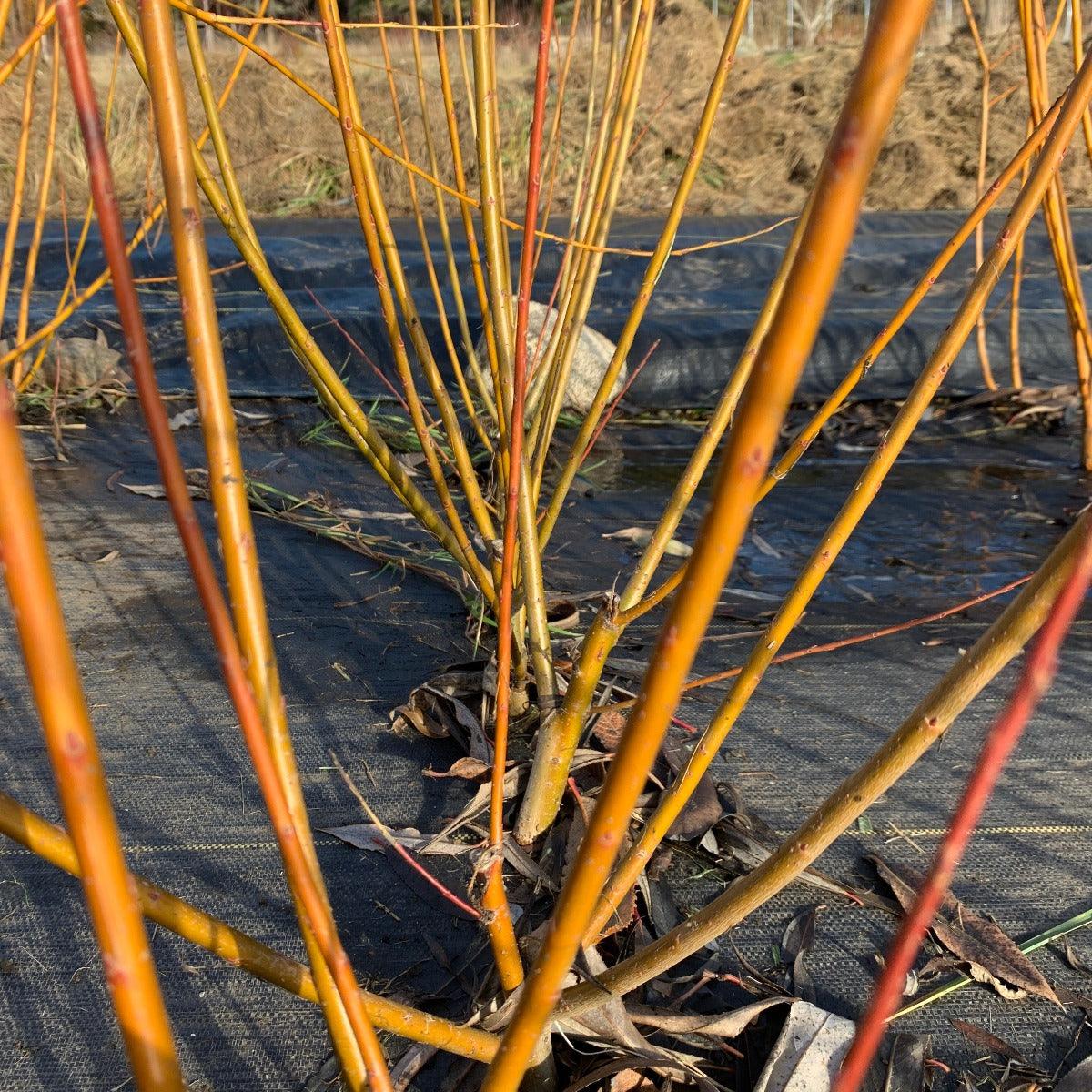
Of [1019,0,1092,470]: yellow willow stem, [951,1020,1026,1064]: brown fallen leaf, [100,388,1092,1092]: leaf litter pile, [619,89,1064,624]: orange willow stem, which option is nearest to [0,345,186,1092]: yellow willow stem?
[100,388,1092,1092]: leaf litter pile

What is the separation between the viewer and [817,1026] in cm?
94

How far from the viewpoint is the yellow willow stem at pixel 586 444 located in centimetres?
97

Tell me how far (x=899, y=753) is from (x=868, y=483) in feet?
0.68

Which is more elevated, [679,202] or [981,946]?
[679,202]

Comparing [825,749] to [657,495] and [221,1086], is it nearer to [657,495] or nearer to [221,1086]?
[221,1086]

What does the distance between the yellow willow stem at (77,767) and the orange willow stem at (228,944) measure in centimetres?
6

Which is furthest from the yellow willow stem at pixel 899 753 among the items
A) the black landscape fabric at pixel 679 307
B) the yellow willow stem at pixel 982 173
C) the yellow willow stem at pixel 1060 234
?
the black landscape fabric at pixel 679 307

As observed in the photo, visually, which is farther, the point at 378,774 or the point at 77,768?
the point at 378,774

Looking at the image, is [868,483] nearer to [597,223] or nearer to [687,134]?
[597,223]

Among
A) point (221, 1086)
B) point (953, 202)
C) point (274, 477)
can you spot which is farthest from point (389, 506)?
point (953, 202)

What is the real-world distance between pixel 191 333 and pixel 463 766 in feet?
3.24

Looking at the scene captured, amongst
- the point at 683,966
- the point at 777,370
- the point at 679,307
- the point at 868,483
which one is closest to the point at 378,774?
the point at 683,966

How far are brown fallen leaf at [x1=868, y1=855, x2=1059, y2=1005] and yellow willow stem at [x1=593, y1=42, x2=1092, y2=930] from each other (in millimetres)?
478

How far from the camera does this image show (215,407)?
0.45 metres
